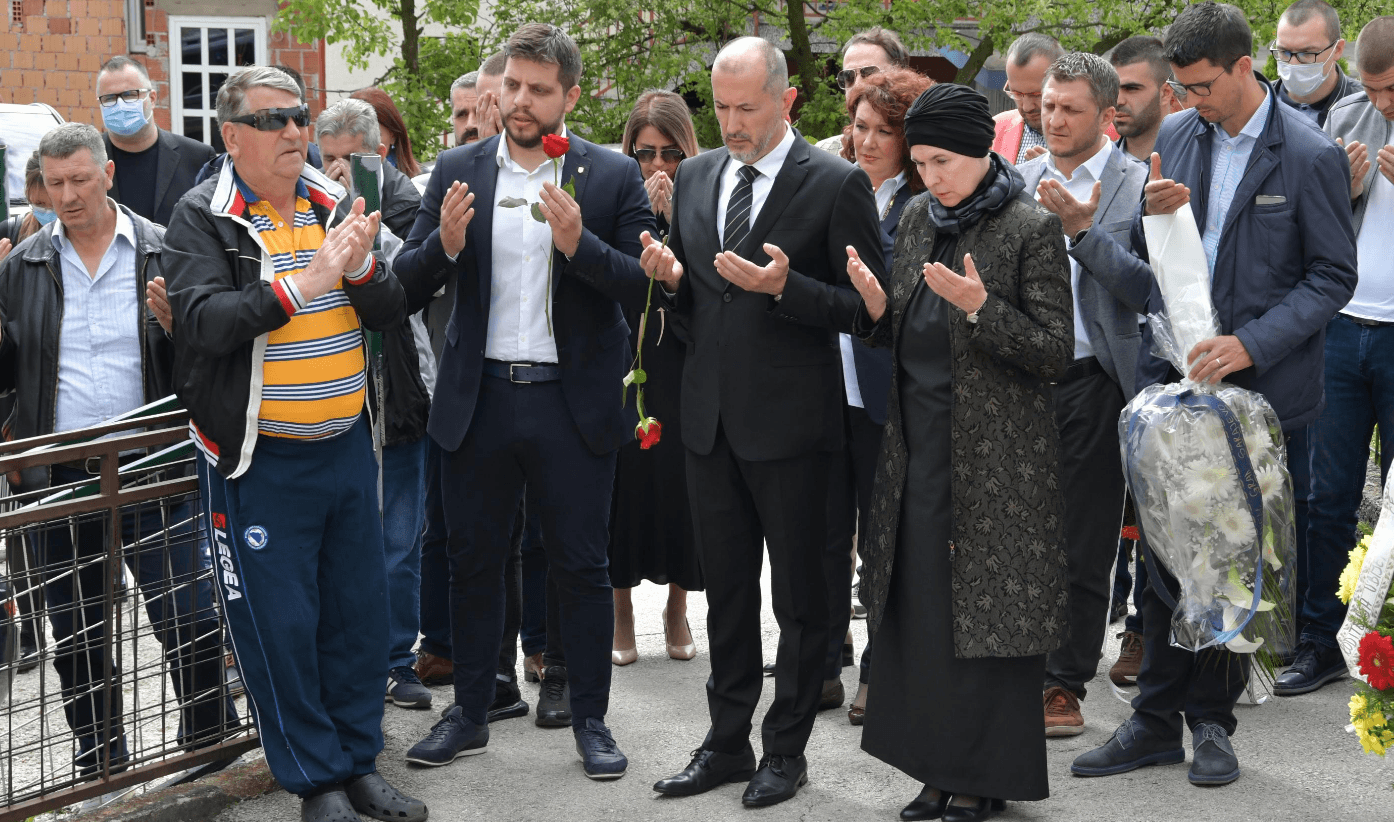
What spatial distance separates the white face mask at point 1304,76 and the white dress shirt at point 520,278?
3.43 meters

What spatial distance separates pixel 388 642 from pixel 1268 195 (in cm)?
310

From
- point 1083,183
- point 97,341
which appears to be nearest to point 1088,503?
point 1083,183

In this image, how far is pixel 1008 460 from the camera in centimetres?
394

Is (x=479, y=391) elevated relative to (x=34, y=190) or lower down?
lower down

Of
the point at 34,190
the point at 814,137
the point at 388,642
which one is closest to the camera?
the point at 388,642

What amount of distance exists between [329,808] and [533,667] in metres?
1.61

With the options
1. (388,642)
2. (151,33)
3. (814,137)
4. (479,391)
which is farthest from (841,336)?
(151,33)

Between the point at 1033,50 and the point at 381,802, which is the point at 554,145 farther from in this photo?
the point at 1033,50

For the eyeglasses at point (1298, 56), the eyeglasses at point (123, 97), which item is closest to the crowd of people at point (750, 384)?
the eyeglasses at point (1298, 56)

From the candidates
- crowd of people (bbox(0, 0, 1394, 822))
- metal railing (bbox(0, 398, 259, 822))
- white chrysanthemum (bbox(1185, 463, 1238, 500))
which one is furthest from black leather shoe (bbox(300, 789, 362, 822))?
white chrysanthemum (bbox(1185, 463, 1238, 500))

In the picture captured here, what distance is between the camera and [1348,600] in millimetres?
3762

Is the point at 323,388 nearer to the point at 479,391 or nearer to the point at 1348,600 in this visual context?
the point at 479,391

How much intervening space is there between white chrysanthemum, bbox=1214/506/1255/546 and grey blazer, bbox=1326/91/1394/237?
6.03ft

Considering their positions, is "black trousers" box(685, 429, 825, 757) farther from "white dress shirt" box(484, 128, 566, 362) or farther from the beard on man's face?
the beard on man's face
